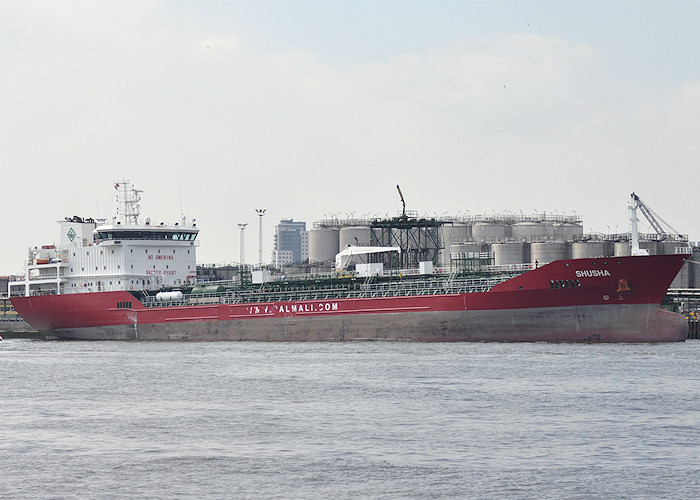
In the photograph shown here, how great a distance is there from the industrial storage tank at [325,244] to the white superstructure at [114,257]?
42.8m

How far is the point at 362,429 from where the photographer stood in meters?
23.3

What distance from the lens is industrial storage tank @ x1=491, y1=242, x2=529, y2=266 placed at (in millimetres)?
83125

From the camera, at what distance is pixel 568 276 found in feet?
151

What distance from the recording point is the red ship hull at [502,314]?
45.5 m

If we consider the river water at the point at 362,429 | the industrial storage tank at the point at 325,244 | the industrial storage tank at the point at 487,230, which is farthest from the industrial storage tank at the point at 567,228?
the river water at the point at 362,429

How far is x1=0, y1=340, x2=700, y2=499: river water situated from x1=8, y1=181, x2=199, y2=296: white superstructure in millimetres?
24006

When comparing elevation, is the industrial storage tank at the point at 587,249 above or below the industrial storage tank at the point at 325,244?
below

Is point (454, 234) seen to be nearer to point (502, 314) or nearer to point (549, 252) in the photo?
point (549, 252)

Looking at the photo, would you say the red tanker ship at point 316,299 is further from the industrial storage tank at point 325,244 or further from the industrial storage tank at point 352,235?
the industrial storage tank at point 325,244

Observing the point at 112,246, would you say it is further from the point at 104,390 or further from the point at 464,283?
the point at 104,390

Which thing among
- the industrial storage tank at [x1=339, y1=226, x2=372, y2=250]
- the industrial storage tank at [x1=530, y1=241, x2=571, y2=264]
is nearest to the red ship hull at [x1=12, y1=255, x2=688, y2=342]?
the industrial storage tank at [x1=530, y1=241, x2=571, y2=264]

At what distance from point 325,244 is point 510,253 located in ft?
101

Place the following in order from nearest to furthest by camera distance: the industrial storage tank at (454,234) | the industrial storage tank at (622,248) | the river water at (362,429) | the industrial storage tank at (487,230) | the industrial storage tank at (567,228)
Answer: the river water at (362,429), the industrial storage tank at (622,248), the industrial storage tank at (454,234), the industrial storage tank at (487,230), the industrial storage tank at (567,228)

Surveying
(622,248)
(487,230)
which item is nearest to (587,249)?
(622,248)
